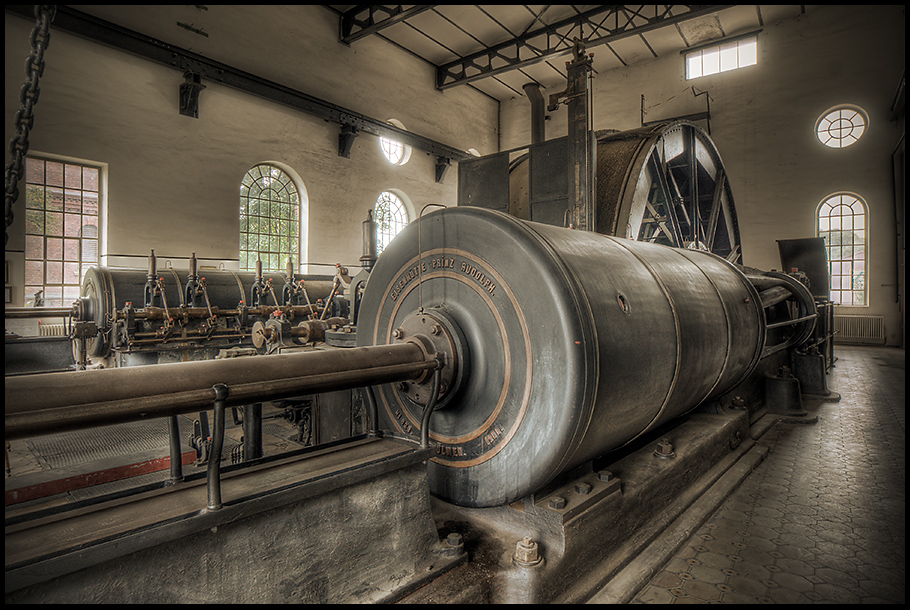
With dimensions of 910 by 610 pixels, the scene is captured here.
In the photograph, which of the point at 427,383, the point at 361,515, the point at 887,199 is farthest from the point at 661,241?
the point at 887,199

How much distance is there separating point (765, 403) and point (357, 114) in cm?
995

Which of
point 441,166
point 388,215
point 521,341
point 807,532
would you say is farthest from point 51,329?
point 441,166

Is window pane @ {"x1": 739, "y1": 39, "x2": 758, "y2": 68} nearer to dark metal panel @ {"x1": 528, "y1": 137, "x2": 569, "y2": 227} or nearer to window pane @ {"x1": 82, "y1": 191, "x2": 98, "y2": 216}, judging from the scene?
dark metal panel @ {"x1": 528, "y1": 137, "x2": 569, "y2": 227}

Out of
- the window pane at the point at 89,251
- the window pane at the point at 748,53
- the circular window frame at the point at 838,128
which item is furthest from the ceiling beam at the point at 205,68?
the circular window frame at the point at 838,128

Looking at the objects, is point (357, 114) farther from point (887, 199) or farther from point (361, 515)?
point (887, 199)

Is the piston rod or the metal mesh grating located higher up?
the piston rod

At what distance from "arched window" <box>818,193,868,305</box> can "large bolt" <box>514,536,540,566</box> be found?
13109 mm

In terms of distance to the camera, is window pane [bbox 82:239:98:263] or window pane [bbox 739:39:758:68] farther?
window pane [bbox 739:39:758:68]

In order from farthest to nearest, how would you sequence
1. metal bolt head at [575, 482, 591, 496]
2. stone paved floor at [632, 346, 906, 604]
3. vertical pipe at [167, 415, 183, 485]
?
1. stone paved floor at [632, 346, 906, 604]
2. metal bolt head at [575, 482, 591, 496]
3. vertical pipe at [167, 415, 183, 485]

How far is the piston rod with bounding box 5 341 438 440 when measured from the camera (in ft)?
3.26

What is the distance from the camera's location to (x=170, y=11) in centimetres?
832

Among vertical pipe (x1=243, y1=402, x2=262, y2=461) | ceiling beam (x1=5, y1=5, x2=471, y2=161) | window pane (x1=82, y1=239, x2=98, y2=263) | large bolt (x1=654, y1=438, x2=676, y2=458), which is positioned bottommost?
large bolt (x1=654, y1=438, x2=676, y2=458)

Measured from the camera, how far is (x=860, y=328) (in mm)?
11336

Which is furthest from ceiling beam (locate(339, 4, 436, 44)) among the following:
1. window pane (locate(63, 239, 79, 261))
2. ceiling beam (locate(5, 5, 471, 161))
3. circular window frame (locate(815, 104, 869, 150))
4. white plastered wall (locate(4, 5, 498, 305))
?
circular window frame (locate(815, 104, 869, 150))
